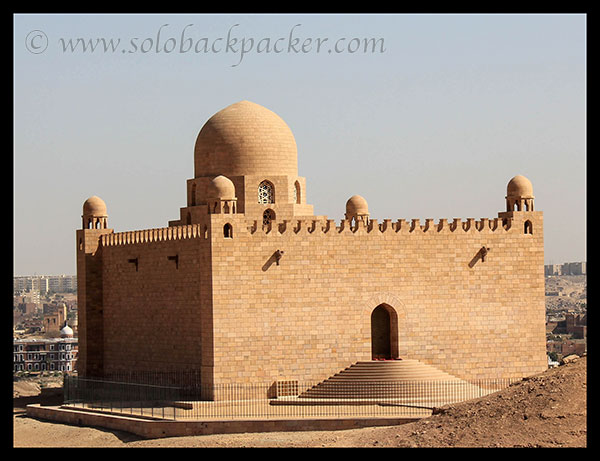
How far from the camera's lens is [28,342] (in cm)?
9619

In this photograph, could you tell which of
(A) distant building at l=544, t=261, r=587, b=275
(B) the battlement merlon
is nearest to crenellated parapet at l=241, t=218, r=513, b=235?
(B) the battlement merlon

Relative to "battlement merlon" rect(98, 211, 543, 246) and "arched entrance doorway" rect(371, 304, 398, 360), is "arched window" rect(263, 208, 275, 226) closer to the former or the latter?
"battlement merlon" rect(98, 211, 543, 246)

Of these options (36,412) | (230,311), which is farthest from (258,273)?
(36,412)

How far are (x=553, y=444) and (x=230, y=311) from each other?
32.9 feet

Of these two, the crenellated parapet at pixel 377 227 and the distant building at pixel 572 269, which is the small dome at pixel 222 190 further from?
the distant building at pixel 572 269

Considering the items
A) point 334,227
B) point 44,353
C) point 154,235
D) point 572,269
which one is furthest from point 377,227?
point 572,269

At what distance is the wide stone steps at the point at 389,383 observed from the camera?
1235 inches

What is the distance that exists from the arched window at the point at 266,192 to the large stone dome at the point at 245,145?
0.29 metres

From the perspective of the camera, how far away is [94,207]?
37500 millimetres

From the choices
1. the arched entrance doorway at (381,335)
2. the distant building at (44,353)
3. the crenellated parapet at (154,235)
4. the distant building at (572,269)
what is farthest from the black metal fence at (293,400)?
the distant building at (572,269)

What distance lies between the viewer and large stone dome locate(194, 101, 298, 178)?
35.9m

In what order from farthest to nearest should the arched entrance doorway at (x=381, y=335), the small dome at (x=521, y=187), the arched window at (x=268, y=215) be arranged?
the arched window at (x=268, y=215)
the small dome at (x=521, y=187)
the arched entrance doorway at (x=381, y=335)

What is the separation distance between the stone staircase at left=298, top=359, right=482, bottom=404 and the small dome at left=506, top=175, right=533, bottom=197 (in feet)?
18.1
